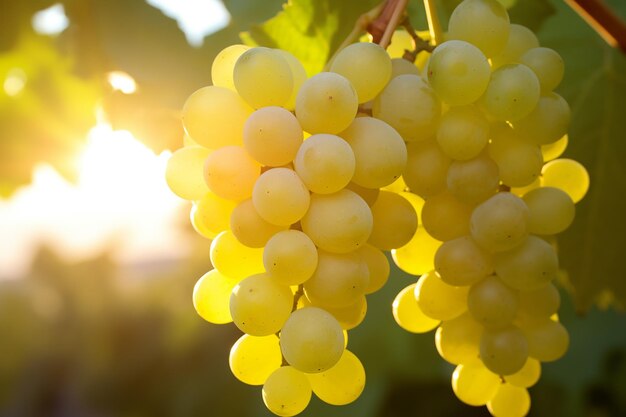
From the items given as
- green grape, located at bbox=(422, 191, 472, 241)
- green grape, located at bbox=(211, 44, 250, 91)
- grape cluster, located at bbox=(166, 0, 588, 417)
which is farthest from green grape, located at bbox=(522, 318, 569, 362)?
green grape, located at bbox=(211, 44, 250, 91)

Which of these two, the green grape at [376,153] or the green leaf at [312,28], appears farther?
the green leaf at [312,28]

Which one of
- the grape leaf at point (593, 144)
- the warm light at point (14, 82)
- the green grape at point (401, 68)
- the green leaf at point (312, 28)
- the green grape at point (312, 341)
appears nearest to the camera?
the green grape at point (312, 341)

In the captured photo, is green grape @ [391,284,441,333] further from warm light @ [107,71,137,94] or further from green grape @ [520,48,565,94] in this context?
warm light @ [107,71,137,94]

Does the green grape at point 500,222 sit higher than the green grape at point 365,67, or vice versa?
the green grape at point 365,67

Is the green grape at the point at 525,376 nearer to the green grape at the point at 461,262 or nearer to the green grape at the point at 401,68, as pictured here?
the green grape at the point at 461,262

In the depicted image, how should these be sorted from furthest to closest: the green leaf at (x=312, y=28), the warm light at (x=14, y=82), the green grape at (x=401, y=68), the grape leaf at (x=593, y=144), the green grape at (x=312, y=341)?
the warm light at (x=14, y=82), the grape leaf at (x=593, y=144), the green leaf at (x=312, y=28), the green grape at (x=401, y=68), the green grape at (x=312, y=341)

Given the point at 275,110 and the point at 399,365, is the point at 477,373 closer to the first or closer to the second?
the point at 275,110

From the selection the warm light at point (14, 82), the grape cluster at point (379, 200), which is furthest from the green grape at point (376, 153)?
the warm light at point (14, 82)
